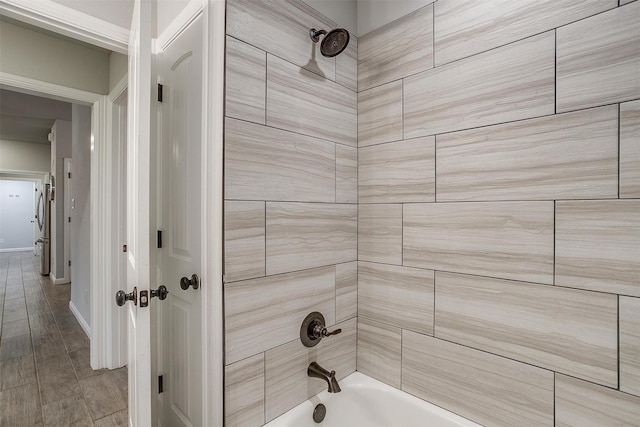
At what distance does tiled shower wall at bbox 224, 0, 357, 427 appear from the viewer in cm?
119

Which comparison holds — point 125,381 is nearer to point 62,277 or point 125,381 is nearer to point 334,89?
point 334,89

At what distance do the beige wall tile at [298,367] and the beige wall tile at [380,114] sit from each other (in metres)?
1.02

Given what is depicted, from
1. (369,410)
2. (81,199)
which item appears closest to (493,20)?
(369,410)

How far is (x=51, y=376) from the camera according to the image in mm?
2492

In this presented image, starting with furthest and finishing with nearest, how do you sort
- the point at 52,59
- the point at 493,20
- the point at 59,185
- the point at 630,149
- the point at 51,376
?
the point at 59,185 < the point at 51,376 < the point at 52,59 < the point at 493,20 < the point at 630,149

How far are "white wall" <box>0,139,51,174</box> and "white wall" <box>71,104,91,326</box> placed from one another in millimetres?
4270

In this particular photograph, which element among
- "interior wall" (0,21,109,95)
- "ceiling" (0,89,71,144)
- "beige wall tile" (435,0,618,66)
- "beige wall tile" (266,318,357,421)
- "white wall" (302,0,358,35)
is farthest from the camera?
"ceiling" (0,89,71,144)

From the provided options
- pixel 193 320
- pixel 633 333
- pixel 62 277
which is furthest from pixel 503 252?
pixel 62 277

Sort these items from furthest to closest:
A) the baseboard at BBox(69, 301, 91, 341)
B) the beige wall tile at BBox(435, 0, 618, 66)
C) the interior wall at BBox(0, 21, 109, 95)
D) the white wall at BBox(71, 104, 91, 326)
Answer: the baseboard at BBox(69, 301, 91, 341)
the white wall at BBox(71, 104, 91, 326)
the interior wall at BBox(0, 21, 109, 95)
the beige wall tile at BBox(435, 0, 618, 66)

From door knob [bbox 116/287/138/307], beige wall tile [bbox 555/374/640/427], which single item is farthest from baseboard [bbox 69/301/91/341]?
beige wall tile [bbox 555/374/640/427]

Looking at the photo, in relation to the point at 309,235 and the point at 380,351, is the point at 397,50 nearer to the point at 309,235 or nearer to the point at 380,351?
the point at 309,235

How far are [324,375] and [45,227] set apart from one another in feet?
25.6

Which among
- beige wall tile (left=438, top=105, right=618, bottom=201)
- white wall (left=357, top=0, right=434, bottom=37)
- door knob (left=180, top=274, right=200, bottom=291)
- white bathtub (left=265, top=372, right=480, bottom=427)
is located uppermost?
white wall (left=357, top=0, right=434, bottom=37)

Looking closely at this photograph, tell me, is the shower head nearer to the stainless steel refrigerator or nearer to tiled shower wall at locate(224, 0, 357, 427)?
tiled shower wall at locate(224, 0, 357, 427)
